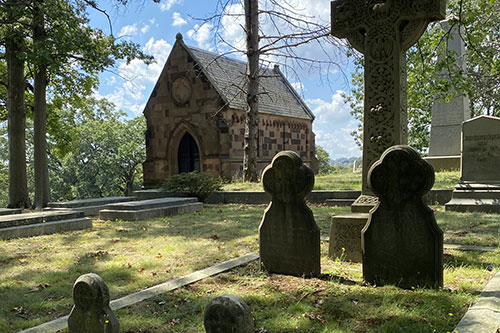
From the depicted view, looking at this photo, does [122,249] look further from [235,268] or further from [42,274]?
[235,268]

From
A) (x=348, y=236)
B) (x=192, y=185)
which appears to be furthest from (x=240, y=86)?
(x=348, y=236)

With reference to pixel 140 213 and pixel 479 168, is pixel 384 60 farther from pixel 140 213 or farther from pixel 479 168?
pixel 140 213

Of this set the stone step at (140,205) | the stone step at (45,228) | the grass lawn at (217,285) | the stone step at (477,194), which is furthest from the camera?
the stone step at (140,205)

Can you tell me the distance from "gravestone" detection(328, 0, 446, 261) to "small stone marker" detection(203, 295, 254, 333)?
11.0 feet

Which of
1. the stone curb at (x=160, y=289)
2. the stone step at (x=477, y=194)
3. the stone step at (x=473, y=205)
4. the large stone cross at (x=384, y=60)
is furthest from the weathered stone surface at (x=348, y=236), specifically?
the stone step at (x=477, y=194)

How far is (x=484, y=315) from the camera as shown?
337 centimetres

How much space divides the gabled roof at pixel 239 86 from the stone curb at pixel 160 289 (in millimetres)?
12623

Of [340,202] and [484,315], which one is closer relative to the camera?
[484,315]

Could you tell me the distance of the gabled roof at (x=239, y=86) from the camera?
2198 centimetres

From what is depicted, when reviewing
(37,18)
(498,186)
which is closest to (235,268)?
(498,186)

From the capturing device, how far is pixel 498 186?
1049 centimetres

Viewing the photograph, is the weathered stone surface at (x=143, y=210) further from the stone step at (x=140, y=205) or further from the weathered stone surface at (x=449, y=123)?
the weathered stone surface at (x=449, y=123)

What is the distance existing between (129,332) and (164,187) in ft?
40.0

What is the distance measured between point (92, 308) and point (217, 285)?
186 cm
